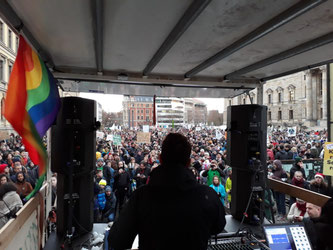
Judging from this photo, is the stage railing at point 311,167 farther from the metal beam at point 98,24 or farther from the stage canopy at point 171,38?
the metal beam at point 98,24

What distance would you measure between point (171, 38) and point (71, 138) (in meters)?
1.98

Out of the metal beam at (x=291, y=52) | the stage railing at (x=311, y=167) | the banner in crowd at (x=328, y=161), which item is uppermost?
the metal beam at (x=291, y=52)

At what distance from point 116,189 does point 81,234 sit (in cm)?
399

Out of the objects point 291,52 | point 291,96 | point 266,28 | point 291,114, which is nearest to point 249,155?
point 291,52

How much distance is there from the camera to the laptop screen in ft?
7.61

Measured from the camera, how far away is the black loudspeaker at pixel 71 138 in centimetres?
377

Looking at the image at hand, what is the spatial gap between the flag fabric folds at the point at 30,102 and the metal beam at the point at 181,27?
1.55 m

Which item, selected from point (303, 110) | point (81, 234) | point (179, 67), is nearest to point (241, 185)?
point (179, 67)

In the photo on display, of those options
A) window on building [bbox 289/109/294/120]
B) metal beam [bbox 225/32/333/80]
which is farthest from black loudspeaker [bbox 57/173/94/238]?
window on building [bbox 289/109/294/120]

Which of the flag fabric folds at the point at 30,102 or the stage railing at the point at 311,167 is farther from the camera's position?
the stage railing at the point at 311,167

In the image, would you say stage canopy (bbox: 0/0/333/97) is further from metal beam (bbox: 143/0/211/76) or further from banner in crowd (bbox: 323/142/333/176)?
banner in crowd (bbox: 323/142/333/176)

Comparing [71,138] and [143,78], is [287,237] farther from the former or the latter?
[143,78]

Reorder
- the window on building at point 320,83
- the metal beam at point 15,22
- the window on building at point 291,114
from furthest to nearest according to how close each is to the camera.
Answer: the window on building at point 291,114 < the window on building at point 320,83 < the metal beam at point 15,22

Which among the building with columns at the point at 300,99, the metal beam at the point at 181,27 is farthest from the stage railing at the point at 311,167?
the building with columns at the point at 300,99
